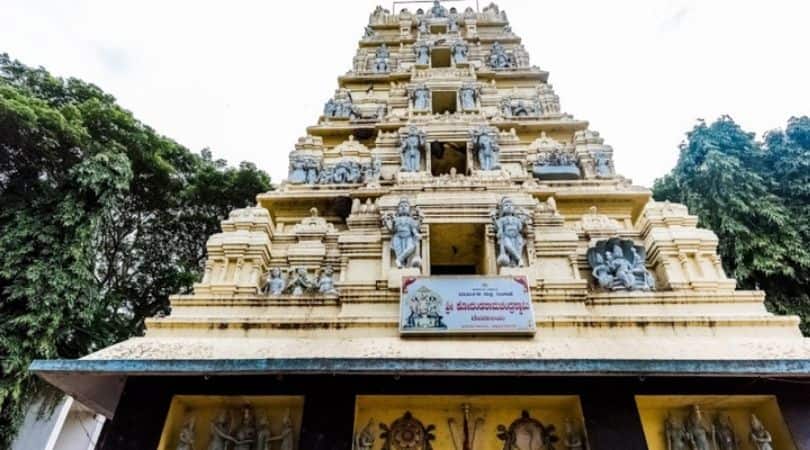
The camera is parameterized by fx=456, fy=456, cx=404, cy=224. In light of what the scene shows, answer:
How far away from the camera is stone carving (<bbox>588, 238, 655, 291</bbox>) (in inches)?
333

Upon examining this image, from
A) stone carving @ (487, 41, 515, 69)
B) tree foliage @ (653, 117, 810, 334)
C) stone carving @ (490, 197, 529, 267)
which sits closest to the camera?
stone carving @ (490, 197, 529, 267)

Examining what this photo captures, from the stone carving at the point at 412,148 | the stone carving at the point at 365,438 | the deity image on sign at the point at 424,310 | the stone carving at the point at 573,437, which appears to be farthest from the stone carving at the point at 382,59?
the stone carving at the point at 573,437

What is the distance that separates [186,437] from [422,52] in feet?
45.5

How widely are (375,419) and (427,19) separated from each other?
16631 millimetres

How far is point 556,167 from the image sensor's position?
11391mm

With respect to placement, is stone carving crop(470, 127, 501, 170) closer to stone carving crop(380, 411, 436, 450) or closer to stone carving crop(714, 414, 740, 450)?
stone carving crop(380, 411, 436, 450)

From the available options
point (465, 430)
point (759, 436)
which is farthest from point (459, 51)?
point (759, 436)

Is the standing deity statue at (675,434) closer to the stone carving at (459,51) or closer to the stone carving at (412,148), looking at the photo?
the stone carving at (412,148)

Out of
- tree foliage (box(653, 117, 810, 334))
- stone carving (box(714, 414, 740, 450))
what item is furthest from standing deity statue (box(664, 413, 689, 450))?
tree foliage (box(653, 117, 810, 334))

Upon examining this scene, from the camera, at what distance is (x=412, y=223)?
9.15 meters

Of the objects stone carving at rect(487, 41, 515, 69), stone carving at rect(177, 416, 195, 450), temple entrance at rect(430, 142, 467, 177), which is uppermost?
stone carving at rect(487, 41, 515, 69)

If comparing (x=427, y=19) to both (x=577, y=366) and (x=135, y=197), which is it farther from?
(x=577, y=366)

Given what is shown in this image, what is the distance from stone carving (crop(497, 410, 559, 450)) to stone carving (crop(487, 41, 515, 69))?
40.7 feet

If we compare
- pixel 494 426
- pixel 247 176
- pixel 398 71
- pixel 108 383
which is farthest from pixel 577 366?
pixel 247 176
